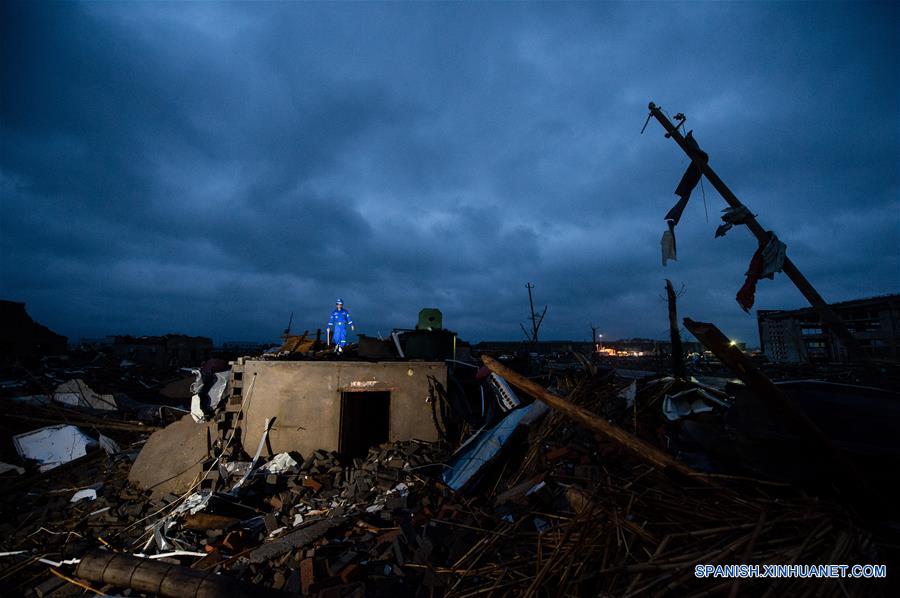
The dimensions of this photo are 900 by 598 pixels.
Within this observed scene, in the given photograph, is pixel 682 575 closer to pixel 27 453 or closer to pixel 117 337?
pixel 27 453

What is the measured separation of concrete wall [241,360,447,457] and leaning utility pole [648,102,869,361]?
26.1 feet

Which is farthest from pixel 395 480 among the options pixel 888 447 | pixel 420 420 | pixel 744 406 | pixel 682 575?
pixel 888 447

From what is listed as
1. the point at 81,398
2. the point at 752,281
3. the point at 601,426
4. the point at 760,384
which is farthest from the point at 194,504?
the point at 752,281

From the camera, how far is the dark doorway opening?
8.82m

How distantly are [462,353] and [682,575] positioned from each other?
11462 millimetres

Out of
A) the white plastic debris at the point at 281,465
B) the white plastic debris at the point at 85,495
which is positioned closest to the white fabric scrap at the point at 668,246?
the white plastic debris at the point at 281,465

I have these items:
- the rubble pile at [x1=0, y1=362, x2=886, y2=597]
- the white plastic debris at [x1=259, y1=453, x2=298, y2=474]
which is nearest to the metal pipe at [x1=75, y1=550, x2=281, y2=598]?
the rubble pile at [x1=0, y1=362, x2=886, y2=597]

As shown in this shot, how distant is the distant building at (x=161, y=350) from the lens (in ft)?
99.7

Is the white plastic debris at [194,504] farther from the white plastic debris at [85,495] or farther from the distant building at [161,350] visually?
the distant building at [161,350]

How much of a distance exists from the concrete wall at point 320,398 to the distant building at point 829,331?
682 inches

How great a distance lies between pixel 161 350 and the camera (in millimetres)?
31016

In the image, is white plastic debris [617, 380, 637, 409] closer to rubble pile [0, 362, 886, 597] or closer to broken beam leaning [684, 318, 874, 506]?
rubble pile [0, 362, 886, 597]

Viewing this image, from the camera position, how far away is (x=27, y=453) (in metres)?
10.2

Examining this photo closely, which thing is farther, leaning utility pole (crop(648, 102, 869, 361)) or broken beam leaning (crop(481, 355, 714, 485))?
leaning utility pole (crop(648, 102, 869, 361))
